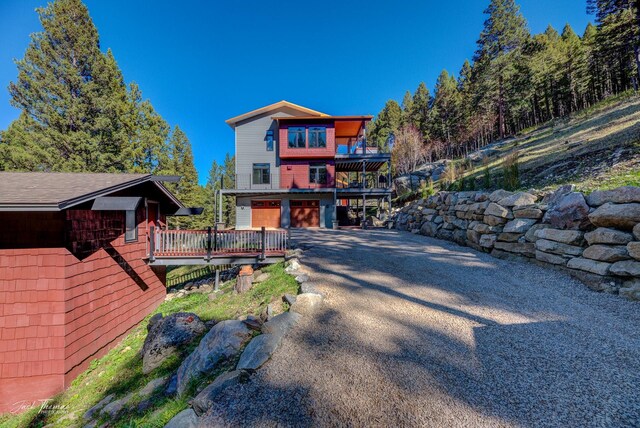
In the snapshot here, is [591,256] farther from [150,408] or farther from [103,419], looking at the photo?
[103,419]

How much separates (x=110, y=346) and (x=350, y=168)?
1719 centimetres

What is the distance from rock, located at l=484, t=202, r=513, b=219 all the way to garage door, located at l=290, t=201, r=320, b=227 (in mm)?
12216

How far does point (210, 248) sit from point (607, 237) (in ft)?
30.7

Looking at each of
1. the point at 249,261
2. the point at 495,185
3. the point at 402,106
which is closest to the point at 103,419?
the point at 249,261

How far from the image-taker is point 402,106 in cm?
3975

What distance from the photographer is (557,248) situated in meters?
4.61

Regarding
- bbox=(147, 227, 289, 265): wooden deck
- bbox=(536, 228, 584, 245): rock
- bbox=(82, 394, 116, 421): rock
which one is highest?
bbox=(536, 228, 584, 245): rock

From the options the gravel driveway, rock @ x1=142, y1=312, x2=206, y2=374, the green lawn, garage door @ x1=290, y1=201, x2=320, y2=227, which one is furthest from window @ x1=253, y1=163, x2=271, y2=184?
the gravel driveway

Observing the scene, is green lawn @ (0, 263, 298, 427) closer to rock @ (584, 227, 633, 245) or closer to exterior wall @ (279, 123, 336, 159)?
rock @ (584, 227, 633, 245)

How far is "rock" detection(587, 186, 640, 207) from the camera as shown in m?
3.75

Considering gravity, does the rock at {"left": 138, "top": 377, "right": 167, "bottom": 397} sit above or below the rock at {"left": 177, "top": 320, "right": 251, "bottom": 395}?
below

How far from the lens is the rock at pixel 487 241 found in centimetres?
618

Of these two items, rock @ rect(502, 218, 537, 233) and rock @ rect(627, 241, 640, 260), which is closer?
rock @ rect(627, 241, 640, 260)

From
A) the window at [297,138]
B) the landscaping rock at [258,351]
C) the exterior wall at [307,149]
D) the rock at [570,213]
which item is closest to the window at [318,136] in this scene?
the exterior wall at [307,149]
